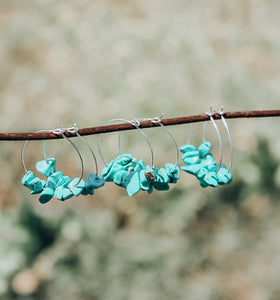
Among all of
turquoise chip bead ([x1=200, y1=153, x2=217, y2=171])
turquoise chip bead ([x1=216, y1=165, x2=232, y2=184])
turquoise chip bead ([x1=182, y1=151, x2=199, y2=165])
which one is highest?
turquoise chip bead ([x1=182, y1=151, x2=199, y2=165])

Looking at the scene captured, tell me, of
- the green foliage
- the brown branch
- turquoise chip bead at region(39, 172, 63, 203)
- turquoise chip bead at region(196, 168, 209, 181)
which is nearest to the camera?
the brown branch

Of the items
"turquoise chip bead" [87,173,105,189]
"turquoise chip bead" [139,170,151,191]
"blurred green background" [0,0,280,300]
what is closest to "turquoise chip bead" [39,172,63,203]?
"turquoise chip bead" [87,173,105,189]

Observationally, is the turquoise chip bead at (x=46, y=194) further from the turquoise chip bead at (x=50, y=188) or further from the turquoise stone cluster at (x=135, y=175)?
the turquoise stone cluster at (x=135, y=175)

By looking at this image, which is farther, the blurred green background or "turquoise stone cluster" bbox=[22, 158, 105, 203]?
the blurred green background

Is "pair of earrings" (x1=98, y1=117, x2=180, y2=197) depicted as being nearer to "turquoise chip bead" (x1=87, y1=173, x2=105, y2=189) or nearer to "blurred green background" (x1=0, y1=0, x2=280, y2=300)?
"turquoise chip bead" (x1=87, y1=173, x2=105, y2=189)

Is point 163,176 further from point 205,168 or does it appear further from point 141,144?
point 141,144

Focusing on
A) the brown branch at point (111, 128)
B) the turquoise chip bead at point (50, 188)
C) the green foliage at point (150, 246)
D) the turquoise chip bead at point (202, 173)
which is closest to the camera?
the brown branch at point (111, 128)

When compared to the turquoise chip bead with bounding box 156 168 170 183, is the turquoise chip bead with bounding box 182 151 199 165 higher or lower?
higher

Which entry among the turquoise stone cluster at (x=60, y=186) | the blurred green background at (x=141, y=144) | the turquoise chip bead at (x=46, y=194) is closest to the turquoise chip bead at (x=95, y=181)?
the turquoise stone cluster at (x=60, y=186)
